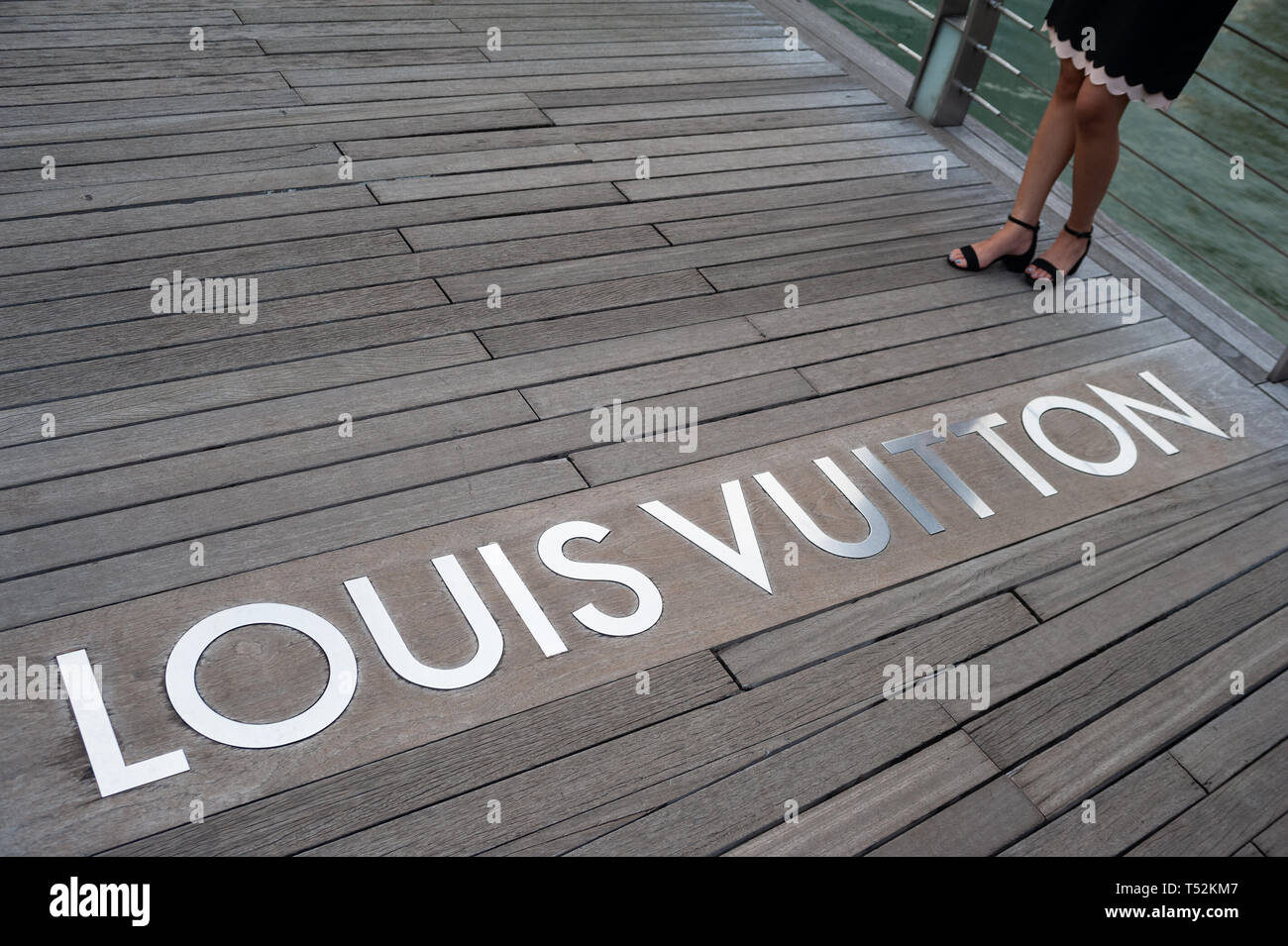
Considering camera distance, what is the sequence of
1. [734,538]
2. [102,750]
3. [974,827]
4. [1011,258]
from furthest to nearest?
1. [1011,258]
2. [734,538]
3. [974,827]
4. [102,750]

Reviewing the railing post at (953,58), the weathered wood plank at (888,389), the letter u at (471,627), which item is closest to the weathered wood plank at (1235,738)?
the weathered wood plank at (888,389)

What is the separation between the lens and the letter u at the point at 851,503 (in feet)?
7.06

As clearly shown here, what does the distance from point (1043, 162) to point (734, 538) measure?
5.36ft

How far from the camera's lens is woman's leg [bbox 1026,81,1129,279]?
277 cm

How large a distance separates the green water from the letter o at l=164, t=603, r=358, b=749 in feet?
12.3

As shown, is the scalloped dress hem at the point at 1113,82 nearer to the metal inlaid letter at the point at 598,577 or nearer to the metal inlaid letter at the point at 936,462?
the metal inlaid letter at the point at 936,462

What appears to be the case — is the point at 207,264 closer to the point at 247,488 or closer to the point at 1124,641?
the point at 247,488

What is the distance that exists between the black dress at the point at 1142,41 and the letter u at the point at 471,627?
80.8 inches

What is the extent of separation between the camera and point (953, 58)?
372cm

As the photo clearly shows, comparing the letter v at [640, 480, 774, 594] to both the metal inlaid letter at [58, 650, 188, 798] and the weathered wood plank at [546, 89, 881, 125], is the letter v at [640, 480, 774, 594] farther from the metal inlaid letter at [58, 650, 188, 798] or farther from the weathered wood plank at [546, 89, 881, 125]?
the weathered wood plank at [546, 89, 881, 125]

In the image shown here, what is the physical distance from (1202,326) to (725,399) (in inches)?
60.5

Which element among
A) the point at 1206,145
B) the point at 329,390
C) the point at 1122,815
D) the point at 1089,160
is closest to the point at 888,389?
the point at 1089,160

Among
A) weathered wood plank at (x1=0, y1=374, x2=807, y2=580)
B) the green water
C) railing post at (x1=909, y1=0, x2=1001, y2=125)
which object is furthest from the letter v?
the green water
